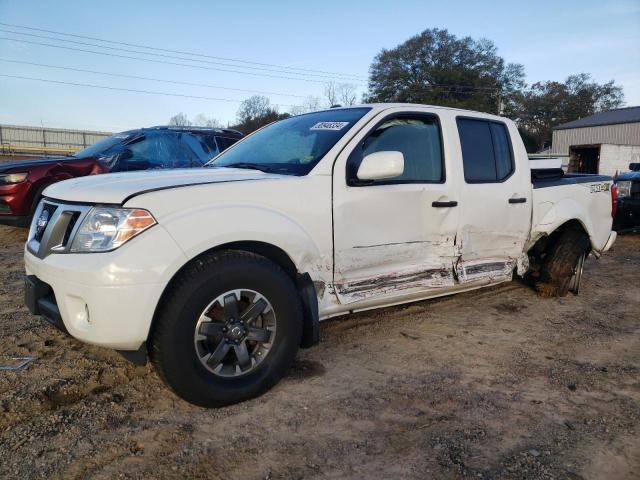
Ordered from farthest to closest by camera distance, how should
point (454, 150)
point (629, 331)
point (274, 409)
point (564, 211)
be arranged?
point (564, 211) < point (629, 331) < point (454, 150) < point (274, 409)

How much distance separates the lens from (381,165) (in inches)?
118

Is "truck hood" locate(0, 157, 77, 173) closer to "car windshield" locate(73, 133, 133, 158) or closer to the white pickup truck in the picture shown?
"car windshield" locate(73, 133, 133, 158)

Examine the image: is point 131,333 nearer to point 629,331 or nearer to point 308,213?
point 308,213

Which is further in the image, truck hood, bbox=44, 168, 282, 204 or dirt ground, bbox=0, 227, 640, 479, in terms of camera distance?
truck hood, bbox=44, 168, 282, 204

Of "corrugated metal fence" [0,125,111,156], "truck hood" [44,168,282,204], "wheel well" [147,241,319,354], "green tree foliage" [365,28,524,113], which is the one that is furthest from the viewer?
"green tree foliage" [365,28,524,113]

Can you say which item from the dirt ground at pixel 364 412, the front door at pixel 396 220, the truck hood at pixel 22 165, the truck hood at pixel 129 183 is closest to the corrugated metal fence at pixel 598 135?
the truck hood at pixel 22 165

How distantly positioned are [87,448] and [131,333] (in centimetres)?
56

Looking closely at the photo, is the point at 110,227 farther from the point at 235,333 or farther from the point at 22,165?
the point at 22,165

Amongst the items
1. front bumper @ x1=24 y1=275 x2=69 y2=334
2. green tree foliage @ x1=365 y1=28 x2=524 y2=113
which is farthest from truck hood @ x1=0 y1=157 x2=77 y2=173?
green tree foliage @ x1=365 y1=28 x2=524 y2=113

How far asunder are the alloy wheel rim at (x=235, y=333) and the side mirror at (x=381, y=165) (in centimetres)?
103

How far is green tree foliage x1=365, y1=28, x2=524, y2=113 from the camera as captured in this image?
5459 centimetres

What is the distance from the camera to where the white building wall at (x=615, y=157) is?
21625 millimetres

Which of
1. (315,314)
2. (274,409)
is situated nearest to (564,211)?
(315,314)

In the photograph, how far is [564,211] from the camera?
4.61m
